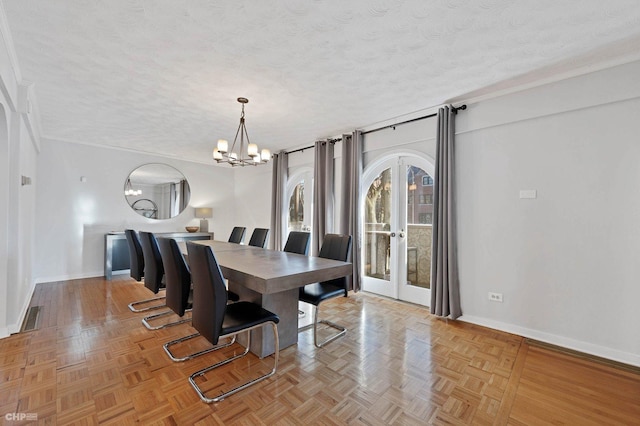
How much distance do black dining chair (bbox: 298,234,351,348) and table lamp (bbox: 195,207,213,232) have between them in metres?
4.13

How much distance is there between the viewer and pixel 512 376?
84.2 inches

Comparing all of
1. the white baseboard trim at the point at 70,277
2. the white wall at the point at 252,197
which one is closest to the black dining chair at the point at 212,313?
the white wall at the point at 252,197

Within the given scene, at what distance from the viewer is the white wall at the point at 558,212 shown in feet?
7.82

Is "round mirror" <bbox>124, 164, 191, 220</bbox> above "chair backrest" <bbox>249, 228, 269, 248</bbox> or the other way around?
above

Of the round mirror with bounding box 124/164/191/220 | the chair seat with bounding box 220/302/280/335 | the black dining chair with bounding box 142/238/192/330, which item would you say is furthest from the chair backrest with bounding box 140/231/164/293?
the round mirror with bounding box 124/164/191/220

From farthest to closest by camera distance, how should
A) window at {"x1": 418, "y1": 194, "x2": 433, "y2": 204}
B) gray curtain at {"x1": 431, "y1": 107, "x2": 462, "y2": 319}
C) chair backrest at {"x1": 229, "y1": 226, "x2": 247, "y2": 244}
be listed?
chair backrest at {"x1": 229, "y1": 226, "x2": 247, "y2": 244} < window at {"x1": 418, "y1": 194, "x2": 433, "y2": 204} < gray curtain at {"x1": 431, "y1": 107, "x2": 462, "y2": 319}

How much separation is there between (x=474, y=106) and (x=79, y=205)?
6426 millimetres

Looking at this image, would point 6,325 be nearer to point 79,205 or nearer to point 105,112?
point 105,112

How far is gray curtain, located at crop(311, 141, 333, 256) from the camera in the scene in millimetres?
4637

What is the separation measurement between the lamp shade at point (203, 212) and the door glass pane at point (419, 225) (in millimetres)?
4505

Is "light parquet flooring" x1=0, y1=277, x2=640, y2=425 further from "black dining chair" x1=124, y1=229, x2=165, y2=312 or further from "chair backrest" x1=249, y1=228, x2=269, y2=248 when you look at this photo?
"chair backrest" x1=249, y1=228, x2=269, y2=248

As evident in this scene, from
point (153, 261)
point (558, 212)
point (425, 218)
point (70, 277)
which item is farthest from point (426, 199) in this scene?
point (70, 277)

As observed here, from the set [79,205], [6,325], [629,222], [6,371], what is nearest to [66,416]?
[6,371]

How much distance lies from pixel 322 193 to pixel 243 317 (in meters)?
3.03
